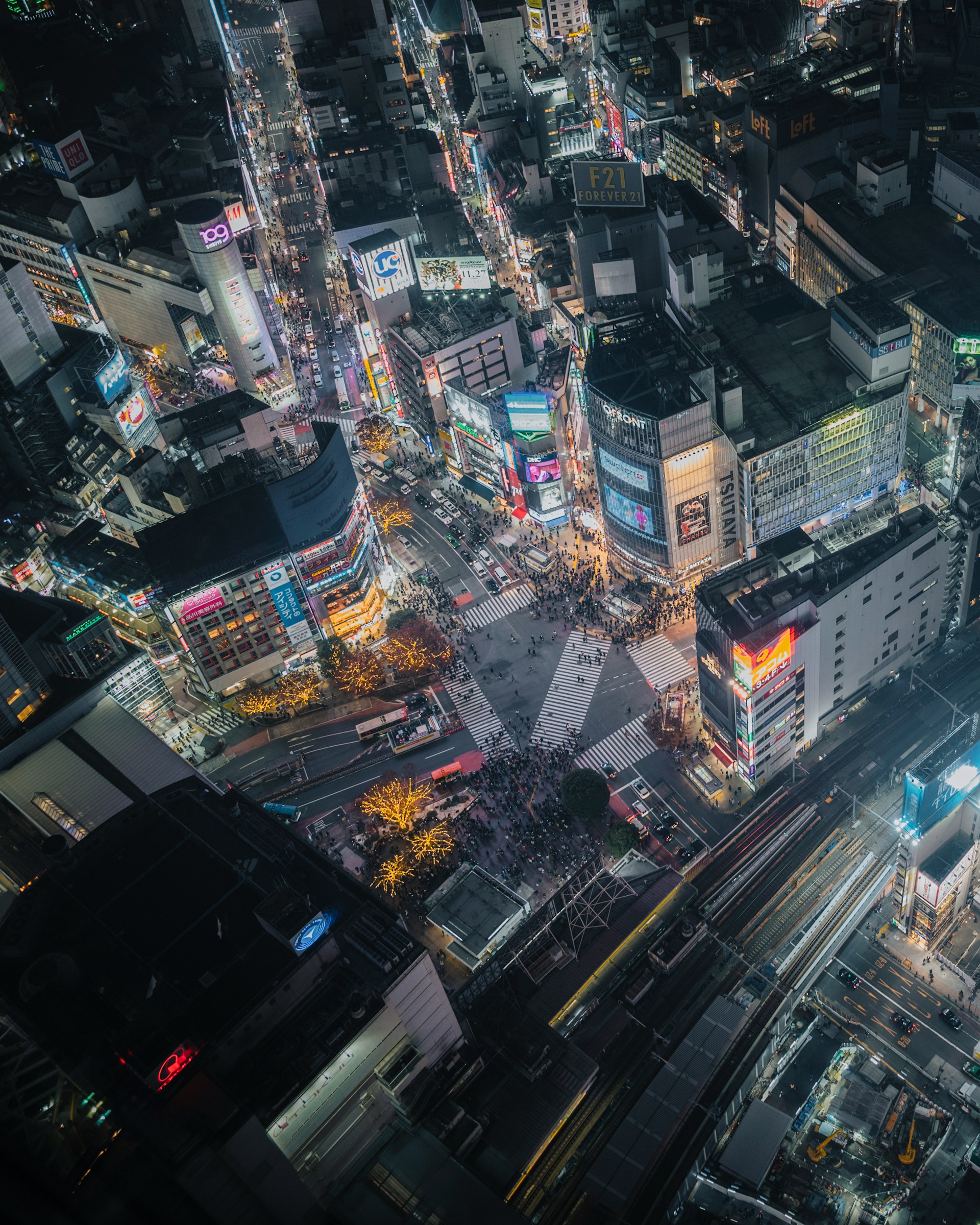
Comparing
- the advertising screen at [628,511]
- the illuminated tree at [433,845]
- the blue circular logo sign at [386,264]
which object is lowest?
the illuminated tree at [433,845]

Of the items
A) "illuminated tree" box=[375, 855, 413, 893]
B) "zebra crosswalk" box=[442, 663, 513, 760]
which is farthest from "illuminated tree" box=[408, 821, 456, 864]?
"zebra crosswalk" box=[442, 663, 513, 760]

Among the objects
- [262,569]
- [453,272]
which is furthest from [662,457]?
[453,272]

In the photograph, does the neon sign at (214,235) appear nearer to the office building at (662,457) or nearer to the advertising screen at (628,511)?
the office building at (662,457)

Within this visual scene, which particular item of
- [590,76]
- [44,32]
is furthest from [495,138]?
[44,32]

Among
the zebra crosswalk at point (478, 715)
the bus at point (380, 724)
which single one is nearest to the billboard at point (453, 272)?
the zebra crosswalk at point (478, 715)

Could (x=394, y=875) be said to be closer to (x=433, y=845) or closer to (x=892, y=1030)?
(x=433, y=845)
